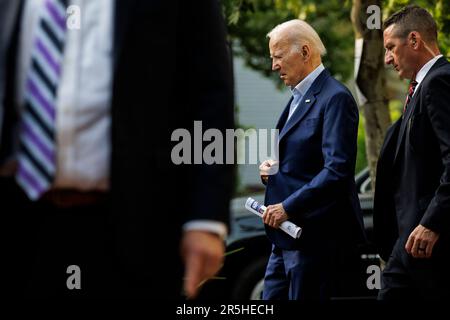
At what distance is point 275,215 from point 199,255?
279 centimetres

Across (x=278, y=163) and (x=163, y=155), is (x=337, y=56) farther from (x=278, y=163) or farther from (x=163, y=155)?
(x=163, y=155)

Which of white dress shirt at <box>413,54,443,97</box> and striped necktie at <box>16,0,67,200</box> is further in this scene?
white dress shirt at <box>413,54,443,97</box>

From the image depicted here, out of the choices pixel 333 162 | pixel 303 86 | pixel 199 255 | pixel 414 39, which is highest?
pixel 414 39

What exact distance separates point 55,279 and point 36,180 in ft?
0.92

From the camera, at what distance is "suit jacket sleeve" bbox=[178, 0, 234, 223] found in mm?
2701

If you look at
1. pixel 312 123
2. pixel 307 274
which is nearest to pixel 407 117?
pixel 312 123

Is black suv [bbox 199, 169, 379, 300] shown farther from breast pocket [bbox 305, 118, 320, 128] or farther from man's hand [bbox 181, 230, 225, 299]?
man's hand [bbox 181, 230, 225, 299]

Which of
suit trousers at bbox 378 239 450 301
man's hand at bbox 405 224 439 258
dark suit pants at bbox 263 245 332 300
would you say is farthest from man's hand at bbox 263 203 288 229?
man's hand at bbox 405 224 439 258

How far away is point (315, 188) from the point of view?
208 inches

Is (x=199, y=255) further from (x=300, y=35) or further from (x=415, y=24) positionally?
(x=300, y=35)

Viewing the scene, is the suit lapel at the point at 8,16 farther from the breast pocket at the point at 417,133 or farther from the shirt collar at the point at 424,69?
the shirt collar at the point at 424,69

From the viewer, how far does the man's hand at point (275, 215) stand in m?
5.38

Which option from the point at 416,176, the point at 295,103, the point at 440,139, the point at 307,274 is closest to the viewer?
the point at 440,139

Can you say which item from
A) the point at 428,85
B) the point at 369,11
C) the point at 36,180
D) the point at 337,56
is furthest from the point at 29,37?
the point at 337,56
